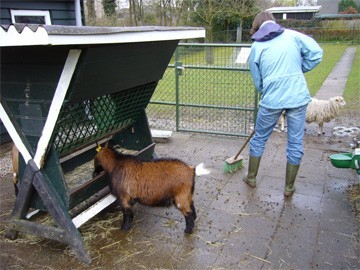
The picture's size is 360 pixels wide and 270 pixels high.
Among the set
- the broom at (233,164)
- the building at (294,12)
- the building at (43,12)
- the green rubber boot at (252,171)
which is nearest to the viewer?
the green rubber boot at (252,171)

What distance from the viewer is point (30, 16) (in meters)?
6.62

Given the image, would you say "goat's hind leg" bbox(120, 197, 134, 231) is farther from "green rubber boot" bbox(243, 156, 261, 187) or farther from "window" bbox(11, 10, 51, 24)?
"window" bbox(11, 10, 51, 24)

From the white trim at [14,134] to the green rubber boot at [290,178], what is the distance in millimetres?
2813

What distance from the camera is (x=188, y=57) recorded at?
6.48m

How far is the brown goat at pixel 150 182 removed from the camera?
331cm

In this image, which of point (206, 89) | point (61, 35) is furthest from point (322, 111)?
point (61, 35)

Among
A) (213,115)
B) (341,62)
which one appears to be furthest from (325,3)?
(213,115)

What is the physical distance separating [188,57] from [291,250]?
13.6 ft

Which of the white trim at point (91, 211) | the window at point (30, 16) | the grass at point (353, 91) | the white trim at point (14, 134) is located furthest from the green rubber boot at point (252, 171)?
the window at point (30, 16)

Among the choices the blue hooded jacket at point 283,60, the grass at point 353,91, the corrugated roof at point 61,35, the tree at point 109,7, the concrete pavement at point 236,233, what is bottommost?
the grass at point 353,91

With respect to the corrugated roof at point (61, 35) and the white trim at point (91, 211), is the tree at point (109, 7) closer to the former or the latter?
the white trim at point (91, 211)

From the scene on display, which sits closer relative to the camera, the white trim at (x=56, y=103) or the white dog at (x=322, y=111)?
the white trim at (x=56, y=103)

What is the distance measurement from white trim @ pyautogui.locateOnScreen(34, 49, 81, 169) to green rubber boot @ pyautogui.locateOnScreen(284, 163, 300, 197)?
2681 millimetres

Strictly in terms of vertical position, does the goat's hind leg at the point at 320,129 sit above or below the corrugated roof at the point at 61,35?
below
